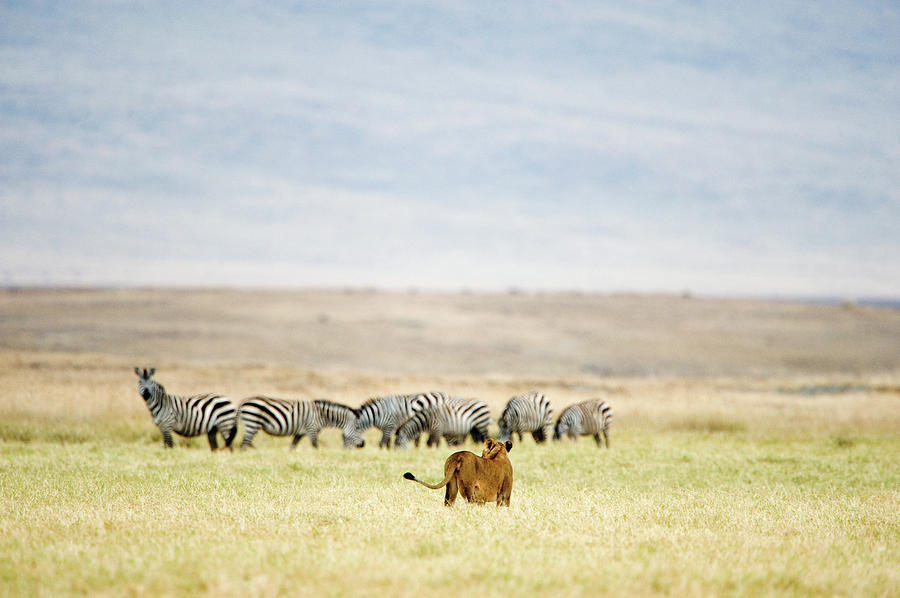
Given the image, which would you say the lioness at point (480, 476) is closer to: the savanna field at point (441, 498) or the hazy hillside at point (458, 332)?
the savanna field at point (441, 498)

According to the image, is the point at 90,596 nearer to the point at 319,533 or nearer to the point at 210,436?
the point at 319,533

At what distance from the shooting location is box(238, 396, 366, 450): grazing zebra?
21984 mm

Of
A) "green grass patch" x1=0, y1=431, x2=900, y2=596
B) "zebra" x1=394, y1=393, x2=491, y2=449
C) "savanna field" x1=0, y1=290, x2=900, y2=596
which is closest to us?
"green grass patch" x1=0, y1=431, x2=900, y2=596

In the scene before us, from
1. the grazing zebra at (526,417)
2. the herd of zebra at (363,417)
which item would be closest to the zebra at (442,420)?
the herd of zebra at (363,417)

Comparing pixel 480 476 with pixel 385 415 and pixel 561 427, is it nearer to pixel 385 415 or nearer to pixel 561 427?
pixel 385 415

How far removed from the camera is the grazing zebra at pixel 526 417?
24.2 metres

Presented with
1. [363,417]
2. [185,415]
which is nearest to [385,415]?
[363,417]

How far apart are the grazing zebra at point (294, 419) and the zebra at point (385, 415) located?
0.93ft

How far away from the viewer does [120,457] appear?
18469 millimetres

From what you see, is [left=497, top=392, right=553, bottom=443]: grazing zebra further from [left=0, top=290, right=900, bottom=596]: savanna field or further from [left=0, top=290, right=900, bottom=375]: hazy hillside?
[left=0, top=290, right=900, bottom=375]: hazy hillside

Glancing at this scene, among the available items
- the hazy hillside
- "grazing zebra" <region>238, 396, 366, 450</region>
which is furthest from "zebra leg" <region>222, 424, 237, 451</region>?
the hazy hillside

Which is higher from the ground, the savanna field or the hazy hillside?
the hazy hillside

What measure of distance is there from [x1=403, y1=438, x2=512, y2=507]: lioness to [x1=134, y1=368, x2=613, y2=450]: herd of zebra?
10696 millimetres

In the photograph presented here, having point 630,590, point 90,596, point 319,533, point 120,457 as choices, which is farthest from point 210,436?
point 630,590
